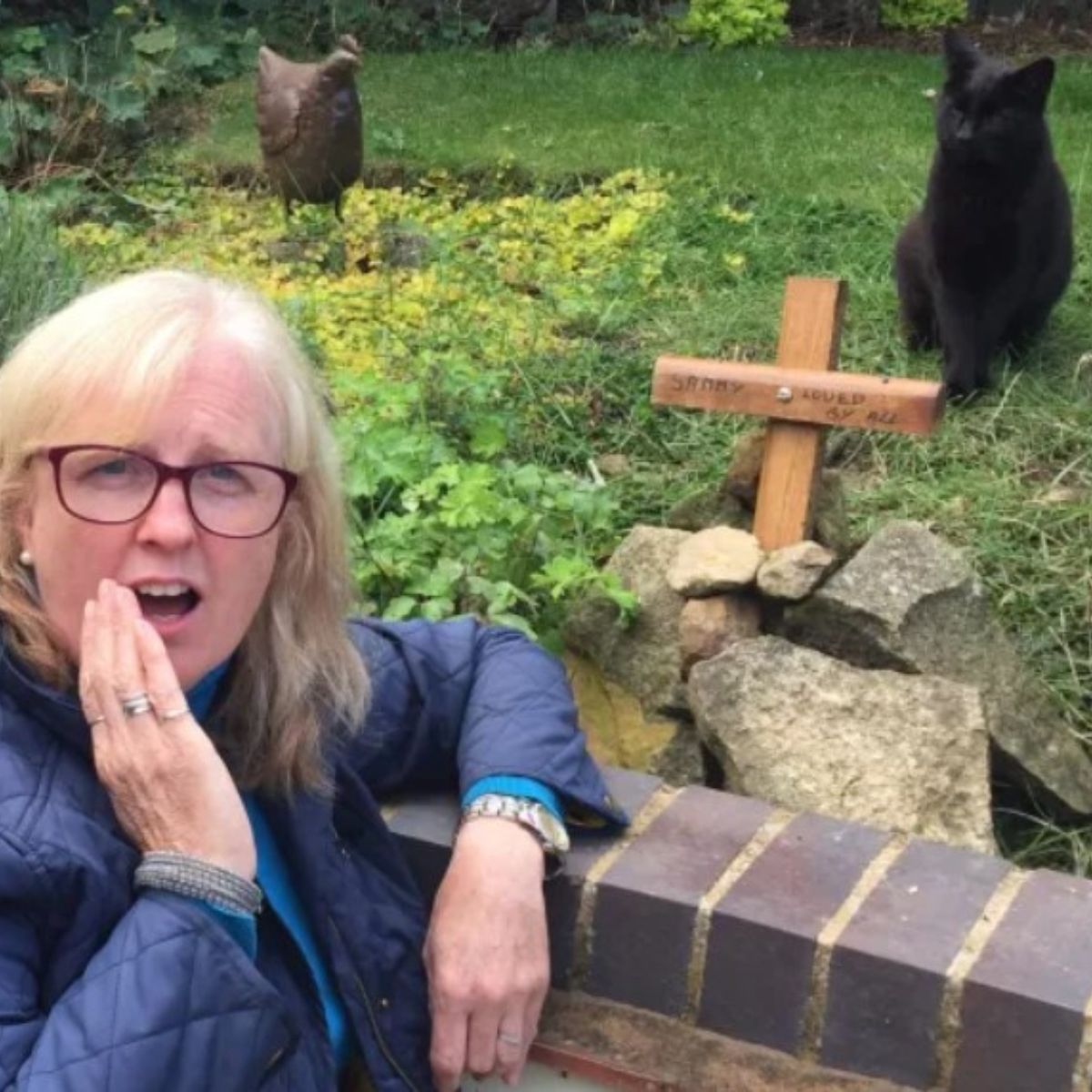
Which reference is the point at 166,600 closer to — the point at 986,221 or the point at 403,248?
the point at 986,221

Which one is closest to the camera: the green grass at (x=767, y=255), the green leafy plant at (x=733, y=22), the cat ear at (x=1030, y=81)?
the green grass at (x=767, y=255)

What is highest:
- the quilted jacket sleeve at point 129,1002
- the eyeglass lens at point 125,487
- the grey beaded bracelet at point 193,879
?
the eyeglass lens at point 125,487

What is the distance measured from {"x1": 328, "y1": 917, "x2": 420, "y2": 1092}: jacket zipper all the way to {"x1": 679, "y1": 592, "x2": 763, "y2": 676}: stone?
1.27 m

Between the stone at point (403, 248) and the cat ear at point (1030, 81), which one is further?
the stone at point (403, 248)

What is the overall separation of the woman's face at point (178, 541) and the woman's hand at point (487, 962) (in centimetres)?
39

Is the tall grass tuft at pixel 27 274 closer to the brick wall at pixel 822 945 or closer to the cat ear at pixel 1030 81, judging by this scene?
the brick wall at pixel 822 945

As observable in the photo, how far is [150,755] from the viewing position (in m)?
1.56

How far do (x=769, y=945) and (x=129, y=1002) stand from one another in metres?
0.72

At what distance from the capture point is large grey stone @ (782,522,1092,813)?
296 centimetres

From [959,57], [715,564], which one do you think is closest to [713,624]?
[715,564]

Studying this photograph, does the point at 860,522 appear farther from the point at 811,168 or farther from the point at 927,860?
the point at 811,168

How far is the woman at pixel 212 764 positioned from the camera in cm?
151

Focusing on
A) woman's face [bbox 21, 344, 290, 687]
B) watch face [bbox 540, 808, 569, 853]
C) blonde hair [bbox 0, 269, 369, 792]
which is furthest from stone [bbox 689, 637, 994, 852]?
woman's face [bbox 21, 344, 290, 687]

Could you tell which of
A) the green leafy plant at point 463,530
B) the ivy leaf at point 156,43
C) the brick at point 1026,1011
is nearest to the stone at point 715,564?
the green leafy plant at point 463,530
